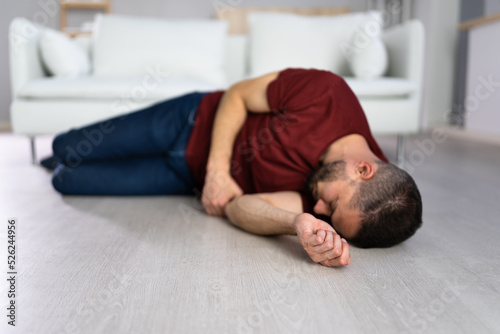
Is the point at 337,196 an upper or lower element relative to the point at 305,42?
lower

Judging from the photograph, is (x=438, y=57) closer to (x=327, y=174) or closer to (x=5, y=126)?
(x=327, y=174)

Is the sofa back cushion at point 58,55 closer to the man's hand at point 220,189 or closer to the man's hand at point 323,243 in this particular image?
the man's hand at point 220,189

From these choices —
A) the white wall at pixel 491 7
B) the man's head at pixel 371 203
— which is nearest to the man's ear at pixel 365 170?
the man's head at pixel 371 203

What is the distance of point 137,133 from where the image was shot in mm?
1650

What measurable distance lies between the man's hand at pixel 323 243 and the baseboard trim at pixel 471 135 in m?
3.18

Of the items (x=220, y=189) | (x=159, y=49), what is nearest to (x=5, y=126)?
(x=159, y=49)

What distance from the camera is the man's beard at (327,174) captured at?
3.69 feet

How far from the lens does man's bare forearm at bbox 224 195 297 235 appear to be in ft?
3.69

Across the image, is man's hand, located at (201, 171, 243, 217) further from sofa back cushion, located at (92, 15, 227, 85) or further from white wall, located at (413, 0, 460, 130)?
white wall, located at (413, 0, 460, 130)

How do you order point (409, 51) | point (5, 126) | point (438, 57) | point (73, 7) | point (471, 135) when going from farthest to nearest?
point (73, 7) < point (5, 126) < point (438, 57) < point (471, 135) < point (409, 51)

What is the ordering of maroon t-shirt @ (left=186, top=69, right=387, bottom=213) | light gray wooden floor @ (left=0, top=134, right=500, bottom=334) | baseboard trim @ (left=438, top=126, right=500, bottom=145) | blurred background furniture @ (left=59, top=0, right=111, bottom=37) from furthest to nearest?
blurred background furniture @ (left=59, top=0, right=111, bottom=37), baseboard trim @ (left=438, top=126, right=500, bottom=145), maroon t-shirt @ (left=186, top=69, right=387, bottom=213), light gray wooden floor @ (left=0, top=134, right=500, bottom=334)

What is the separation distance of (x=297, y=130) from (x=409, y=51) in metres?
1.56

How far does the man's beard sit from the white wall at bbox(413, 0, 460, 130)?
3998mm

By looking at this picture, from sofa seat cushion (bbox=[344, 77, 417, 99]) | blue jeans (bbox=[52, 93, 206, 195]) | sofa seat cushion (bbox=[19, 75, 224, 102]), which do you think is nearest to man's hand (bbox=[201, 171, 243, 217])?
blue jeans (bbox=[52, 93, 206, 195])
